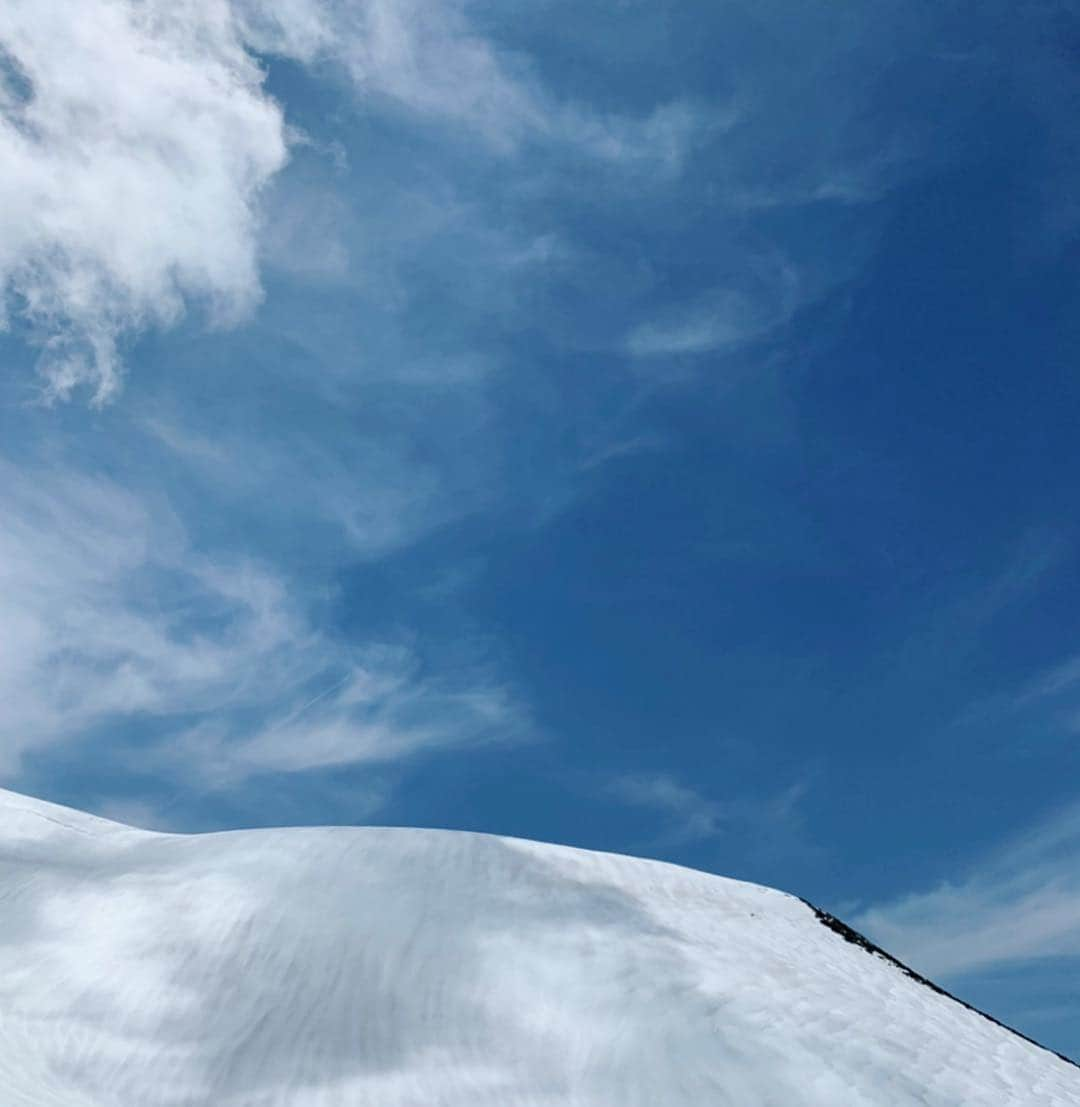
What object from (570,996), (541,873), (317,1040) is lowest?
(317,1040)

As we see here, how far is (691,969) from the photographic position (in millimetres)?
11492

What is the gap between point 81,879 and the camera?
13359 mm

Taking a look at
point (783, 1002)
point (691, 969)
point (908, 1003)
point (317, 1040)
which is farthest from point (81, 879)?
point (908, 1003)

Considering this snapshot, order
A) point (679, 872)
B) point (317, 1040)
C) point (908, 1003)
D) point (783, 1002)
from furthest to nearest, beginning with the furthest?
1. point (679, 872)
2. point (908, 1003)
3. point (783, 1002)
4. point (317, 1040)

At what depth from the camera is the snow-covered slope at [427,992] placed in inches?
384

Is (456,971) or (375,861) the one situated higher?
(375,861)

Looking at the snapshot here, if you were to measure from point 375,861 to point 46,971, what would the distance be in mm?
3907

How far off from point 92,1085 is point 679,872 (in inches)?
346

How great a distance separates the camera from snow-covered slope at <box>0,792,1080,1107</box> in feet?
32.0

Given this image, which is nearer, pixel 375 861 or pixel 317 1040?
pixel 317 1040

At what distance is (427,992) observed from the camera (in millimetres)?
10961

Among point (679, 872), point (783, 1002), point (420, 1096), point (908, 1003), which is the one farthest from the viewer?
point (679, 872)

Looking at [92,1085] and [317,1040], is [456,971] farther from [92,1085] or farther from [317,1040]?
[92,1085]

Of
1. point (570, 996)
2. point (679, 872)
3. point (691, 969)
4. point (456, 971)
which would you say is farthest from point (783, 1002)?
A: point (679, 872)
